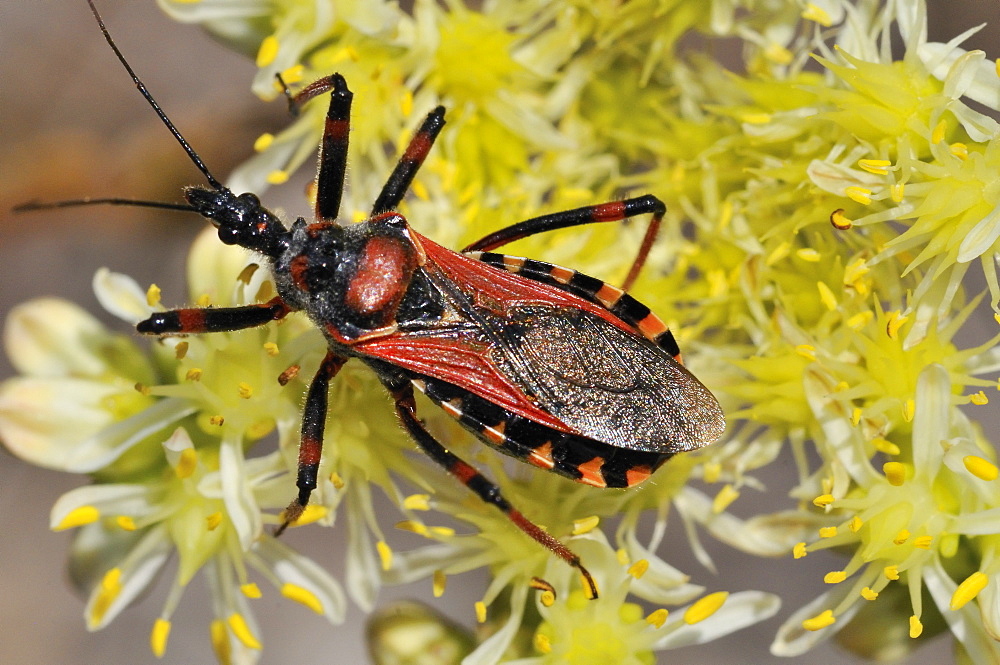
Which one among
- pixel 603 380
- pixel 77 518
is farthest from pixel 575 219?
pixel 77 518

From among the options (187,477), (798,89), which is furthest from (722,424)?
(187,477)

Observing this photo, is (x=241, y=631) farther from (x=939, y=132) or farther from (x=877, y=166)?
(x=939, y=132)

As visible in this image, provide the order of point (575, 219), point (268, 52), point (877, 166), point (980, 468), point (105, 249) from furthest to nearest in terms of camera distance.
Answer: point (105, 249), point (268, 52), point (575, 219), point (877, 166), point (980, 468)

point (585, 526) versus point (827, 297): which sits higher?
point (827, 297)

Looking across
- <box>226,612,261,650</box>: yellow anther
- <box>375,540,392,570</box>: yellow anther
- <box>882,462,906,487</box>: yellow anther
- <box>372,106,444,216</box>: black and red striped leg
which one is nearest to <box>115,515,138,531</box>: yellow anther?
<box>226,612,261,650</box>: yellow anther

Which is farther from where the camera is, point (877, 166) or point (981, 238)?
point (877, 166)

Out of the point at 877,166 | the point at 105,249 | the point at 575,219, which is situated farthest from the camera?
the point at 105,249

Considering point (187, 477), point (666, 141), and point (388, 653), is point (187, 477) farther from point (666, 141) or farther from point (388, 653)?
point (666, 141)
